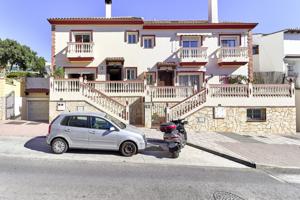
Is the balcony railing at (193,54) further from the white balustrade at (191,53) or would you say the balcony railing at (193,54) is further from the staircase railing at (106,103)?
the staircase railing at (106,103)

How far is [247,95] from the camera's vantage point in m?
15.4

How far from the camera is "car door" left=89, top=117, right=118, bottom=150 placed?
8727 millimetres

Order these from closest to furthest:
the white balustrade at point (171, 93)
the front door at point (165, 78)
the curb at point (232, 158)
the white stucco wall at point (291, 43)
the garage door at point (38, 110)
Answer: the curb at point (232, 158)
the white balustrade at point (171, 93)
the garage door at point (38, 110)
the front door at point (165, 78)
the white stucco wall at point (291, 43)

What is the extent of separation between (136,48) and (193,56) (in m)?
5.14

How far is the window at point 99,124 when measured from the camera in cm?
880

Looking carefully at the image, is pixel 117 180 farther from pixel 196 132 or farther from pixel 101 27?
pixel 101 27

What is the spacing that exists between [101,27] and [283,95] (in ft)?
50.4

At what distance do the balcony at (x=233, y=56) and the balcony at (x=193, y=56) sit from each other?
155 cm

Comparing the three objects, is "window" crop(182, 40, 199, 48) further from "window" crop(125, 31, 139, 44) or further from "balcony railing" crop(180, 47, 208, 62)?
"window" crop(125, 31, 139, 44)

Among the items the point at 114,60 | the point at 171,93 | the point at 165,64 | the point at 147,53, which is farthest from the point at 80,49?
the point at 171,93

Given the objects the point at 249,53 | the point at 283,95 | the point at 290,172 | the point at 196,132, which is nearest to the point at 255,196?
the point at 290,172

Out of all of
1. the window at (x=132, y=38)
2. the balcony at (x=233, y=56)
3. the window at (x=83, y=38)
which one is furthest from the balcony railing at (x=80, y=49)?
the balcony at (x=233, y=56)

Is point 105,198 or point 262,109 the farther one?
point 262,109

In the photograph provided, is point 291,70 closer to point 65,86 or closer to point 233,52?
point 233,52
